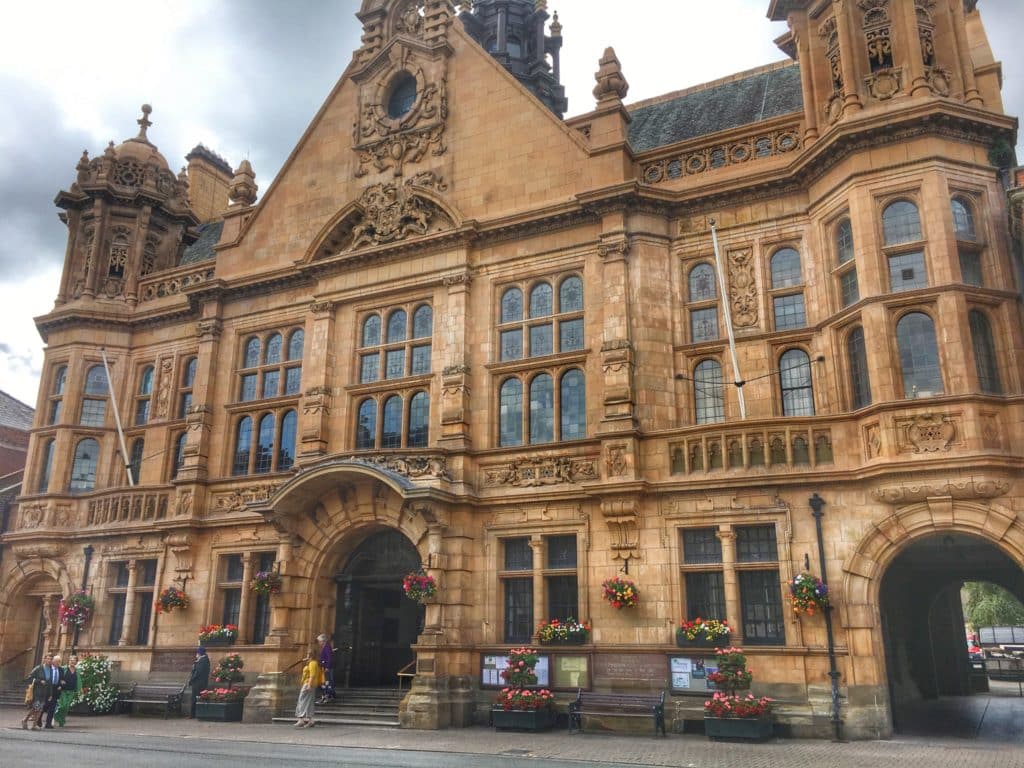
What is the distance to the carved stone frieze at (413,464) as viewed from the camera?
2291cm

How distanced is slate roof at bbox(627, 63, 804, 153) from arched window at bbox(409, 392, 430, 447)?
1042cm

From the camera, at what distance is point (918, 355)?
755 inches

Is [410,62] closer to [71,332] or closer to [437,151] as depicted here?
[437,151]

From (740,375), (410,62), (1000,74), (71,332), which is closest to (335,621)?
(740,375)

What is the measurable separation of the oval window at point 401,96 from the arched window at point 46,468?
54.4 ft

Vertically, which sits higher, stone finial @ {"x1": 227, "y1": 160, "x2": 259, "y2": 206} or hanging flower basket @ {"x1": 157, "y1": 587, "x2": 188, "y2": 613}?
stone finial @ {"x1": 227, "y1": 160, "x2": 259, "y2": 206}

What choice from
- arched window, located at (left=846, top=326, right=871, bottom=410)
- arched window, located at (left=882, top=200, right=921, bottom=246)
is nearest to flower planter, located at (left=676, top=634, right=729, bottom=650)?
arched window, located at (left=846, top=326, right=871, bottom=410)

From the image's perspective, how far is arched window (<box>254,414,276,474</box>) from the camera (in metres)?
27.4

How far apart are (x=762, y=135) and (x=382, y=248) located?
37.4 ft

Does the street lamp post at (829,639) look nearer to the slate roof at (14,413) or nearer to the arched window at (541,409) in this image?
the arched window at (541,409)

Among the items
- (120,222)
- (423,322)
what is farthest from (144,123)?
(423,322)

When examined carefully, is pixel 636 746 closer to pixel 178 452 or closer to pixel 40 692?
pixel 40 692

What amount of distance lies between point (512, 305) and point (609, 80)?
7054 millimetres

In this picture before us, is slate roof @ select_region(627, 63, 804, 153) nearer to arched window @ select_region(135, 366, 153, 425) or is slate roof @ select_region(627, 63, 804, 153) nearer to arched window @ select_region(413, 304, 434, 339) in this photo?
arched window @ select_region(413, 304, 434, 339)
